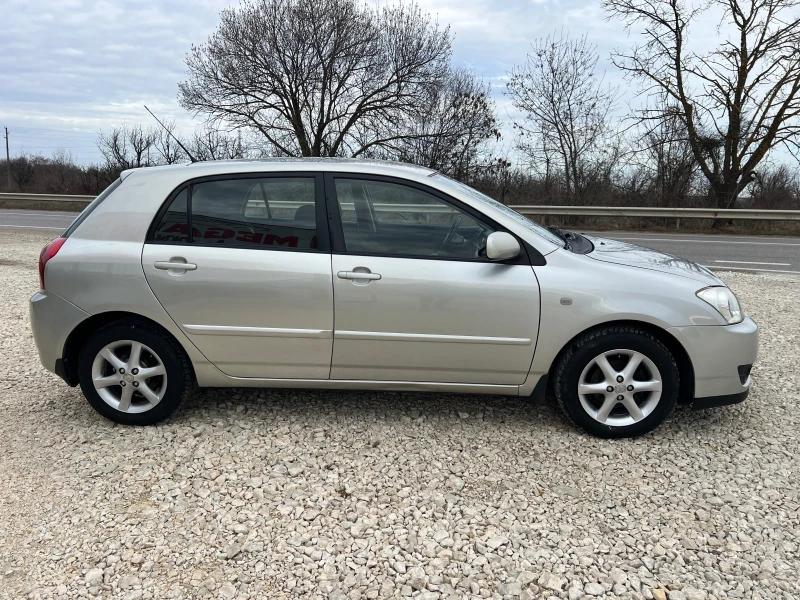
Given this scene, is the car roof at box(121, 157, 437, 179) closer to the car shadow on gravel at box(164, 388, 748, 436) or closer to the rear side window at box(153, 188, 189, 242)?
the rear side window at box(153, 188, 189, 242)

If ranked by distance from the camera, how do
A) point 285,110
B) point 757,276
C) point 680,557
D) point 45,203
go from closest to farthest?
point 680,557, point 757,276, point 285,110, point 45,203

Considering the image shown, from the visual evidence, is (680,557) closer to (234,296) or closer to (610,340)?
(610,340)

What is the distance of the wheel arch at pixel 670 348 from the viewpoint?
327 centimetres

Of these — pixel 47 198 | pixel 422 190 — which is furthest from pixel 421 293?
pixel 47 198

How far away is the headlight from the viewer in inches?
128

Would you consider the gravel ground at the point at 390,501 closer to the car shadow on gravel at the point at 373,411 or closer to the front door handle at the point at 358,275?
the car shadow on gravel at the point at 373,411

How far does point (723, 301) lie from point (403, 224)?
75.0 inches

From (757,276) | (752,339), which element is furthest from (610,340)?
(757,276)

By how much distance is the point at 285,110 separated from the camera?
22.4 metres

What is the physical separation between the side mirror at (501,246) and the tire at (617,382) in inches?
25.7

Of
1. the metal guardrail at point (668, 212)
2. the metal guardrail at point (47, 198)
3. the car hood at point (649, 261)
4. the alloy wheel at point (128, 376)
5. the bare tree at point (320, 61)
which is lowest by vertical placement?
the alloy wheel at point (128, 376)

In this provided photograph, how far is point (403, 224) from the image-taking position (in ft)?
11.2

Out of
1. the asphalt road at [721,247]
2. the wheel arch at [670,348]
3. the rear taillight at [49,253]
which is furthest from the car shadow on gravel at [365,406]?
the asphalt road at [721,247]

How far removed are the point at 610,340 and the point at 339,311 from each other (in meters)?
1.56
